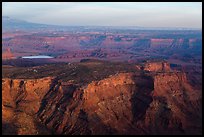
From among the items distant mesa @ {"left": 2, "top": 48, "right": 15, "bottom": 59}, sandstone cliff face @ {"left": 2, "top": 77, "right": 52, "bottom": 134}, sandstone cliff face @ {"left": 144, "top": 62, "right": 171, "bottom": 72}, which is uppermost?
sandstone cliff face @ {"left": 2, "top": 77, "right": 52, "bottom": 134}

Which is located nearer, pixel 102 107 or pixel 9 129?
pixel 9 129

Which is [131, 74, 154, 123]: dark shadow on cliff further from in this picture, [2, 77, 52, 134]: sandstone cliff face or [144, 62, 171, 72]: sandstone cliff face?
[144, 62, 171, 72]: sandstone cliff face

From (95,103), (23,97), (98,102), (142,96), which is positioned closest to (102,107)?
(98,102)

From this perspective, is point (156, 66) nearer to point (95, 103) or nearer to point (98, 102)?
point (98, 102)

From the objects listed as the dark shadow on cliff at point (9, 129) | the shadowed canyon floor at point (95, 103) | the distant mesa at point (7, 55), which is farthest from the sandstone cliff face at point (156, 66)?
the distant mesa at point (7, 55)

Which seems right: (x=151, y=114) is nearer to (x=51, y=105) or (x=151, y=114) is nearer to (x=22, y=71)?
(x=51, y=105)

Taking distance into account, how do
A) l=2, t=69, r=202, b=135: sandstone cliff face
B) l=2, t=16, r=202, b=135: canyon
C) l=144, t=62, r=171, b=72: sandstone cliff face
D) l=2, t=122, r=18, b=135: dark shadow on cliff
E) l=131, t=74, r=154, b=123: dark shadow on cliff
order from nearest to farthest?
l=2, t=122, r=18, b=135: dark shadow on cliff → l=2, t=16, r=202, b=135: canyon → l=2, t=69, r=202, b=135: sandstone cliff face → l=131, t=74, r=154, b=123: dark shadow on cliff → l=144, t=62, r=171, b=72: sandstone cliff face

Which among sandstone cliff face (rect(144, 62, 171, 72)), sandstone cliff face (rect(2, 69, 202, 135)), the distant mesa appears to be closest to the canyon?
sandstone cliff face (rect(2, 69, 202, 135))

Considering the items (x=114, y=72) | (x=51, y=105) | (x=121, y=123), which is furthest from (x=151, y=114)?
(x=51, y=105)
